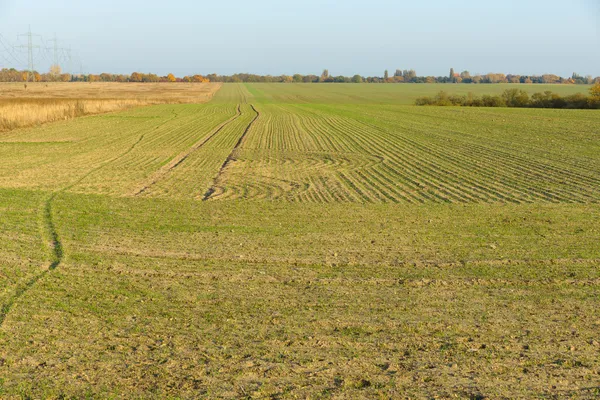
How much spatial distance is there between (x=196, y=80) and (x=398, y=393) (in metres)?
197

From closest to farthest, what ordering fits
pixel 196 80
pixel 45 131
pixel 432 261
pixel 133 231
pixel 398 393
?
1. pixel 398 393
2. pixel 432 261
3. pixel 133 231
4. pixel 45 131
5. pixel 196 80

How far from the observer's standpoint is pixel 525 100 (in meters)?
70.1

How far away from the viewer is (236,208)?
13180 millimetres

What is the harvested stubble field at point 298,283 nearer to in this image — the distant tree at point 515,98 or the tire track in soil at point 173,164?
the tire track in soil at point 173,164

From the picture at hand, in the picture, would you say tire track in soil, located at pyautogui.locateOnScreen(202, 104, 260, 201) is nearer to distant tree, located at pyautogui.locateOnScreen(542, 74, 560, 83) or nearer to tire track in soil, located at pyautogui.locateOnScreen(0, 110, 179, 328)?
tire track in soil, located at pyautogui.locateOnScreen(0, 110, 179, 328)

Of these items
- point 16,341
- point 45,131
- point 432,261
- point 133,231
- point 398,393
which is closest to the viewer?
point 398,393

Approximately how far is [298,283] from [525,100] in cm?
6841

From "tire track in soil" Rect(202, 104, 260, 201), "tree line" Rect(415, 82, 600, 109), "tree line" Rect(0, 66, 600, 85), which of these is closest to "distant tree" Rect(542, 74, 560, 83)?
"tree line" Rect(0, 66, 600, 85)

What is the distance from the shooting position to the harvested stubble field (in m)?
5.50

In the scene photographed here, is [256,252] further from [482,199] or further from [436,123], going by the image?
[436,123]

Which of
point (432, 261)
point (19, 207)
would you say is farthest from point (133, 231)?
point (432, 261)

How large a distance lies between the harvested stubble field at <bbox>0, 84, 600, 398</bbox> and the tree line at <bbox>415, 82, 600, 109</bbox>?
5082cm

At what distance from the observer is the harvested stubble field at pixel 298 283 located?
550 centimetres

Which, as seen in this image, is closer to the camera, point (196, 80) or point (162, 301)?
point (162, 301)
